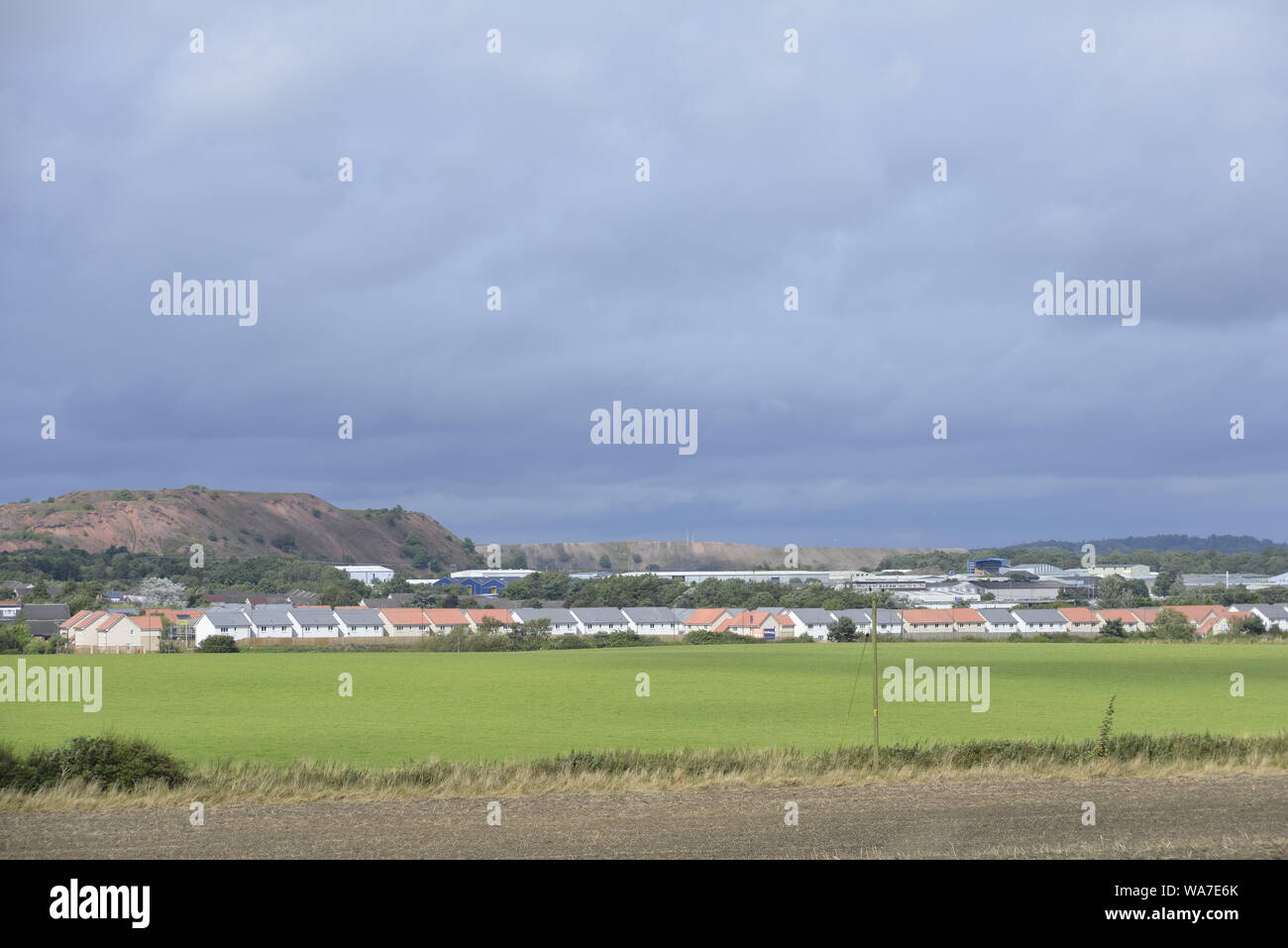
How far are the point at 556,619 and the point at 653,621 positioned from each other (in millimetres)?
9892

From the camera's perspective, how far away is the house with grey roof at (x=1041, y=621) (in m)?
122

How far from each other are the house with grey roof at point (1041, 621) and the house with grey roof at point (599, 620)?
128 ft

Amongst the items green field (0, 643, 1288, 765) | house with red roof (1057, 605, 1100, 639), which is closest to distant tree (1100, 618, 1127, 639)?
house with red roof (1057, 605, 1100, 639)

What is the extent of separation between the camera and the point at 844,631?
356ft

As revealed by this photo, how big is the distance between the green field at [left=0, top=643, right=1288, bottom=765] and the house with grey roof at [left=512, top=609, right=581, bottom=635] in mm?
27385

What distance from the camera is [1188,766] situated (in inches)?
1093

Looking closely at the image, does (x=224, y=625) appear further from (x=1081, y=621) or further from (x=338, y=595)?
(x=1081, y=621)

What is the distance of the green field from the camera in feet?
131

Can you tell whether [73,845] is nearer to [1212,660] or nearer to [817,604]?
[1212,660]

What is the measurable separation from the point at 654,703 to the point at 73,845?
37.4m

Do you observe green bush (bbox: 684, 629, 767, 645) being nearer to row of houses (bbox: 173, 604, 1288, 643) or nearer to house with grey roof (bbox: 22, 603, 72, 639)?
row of houses (bbox: 173, 604, 1288, 643)

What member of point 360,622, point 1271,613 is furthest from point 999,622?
point 360,622

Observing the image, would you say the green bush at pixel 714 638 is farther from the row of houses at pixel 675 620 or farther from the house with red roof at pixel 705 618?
the house with red roof at pixel 705 618

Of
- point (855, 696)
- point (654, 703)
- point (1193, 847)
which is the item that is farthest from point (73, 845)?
point (855, 696)
